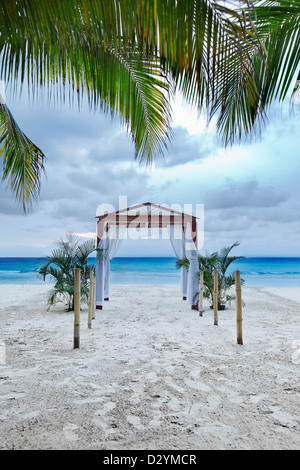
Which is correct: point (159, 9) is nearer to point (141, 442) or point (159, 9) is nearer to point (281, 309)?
point (141, 442)

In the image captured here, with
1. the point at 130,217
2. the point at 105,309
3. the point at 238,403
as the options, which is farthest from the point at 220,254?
the point at 238,403

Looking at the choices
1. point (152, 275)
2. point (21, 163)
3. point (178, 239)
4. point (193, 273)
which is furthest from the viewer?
point (152, 275)

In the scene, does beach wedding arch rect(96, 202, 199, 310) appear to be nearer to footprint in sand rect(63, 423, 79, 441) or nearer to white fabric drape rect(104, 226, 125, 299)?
white fabric drape rect(104, 226, 125, 299)

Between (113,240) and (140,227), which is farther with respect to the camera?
(113,240)

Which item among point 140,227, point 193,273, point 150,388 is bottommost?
point 150,388

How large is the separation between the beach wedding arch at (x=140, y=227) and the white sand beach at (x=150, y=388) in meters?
2.28

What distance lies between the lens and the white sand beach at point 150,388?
203cm

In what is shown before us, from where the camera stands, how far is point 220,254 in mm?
7941

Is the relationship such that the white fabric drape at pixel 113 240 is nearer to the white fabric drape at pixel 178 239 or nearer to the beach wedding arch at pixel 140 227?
the beach wedding arch at pixel 140 227

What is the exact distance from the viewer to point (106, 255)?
8.16 metres

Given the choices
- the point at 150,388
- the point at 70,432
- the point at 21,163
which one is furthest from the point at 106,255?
the point at 70,432

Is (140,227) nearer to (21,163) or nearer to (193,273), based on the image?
(193,273)

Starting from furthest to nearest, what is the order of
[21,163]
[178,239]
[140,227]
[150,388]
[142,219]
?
[178,239], [140,227], [142,219], [21,163], [150,388]

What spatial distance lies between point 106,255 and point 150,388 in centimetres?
548
